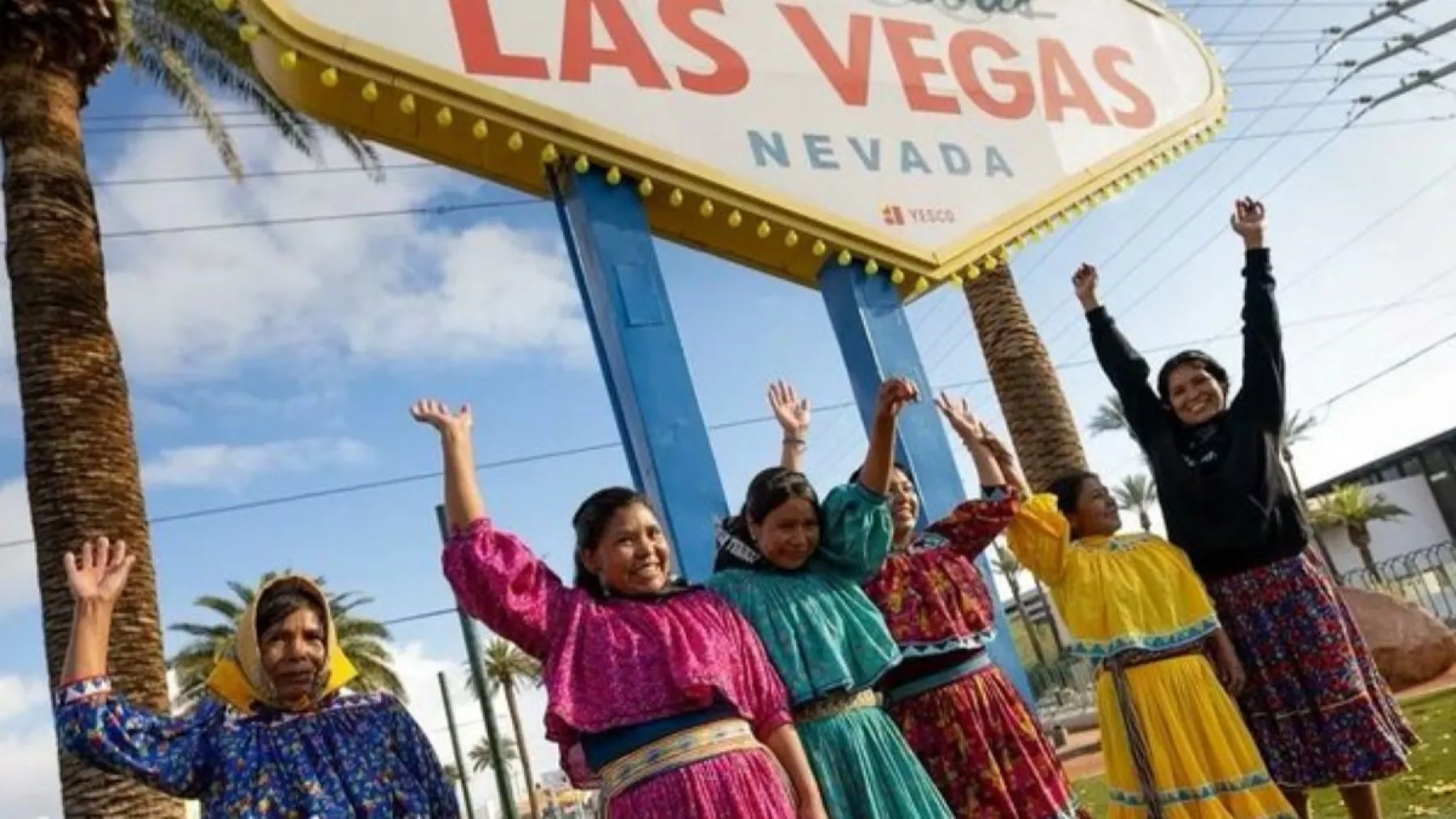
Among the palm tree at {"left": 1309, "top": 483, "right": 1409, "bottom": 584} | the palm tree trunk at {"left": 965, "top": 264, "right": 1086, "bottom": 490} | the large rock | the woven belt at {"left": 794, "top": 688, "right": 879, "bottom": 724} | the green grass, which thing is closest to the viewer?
the woven belt at {"left": 794, "top": 688, "right": 879, "bottom": 724}

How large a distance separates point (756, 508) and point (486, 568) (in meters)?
0.75

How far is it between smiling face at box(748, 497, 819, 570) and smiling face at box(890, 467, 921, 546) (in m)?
0.42

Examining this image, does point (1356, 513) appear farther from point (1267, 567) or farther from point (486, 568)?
point (486, 568)

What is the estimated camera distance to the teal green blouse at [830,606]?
8.46 feet

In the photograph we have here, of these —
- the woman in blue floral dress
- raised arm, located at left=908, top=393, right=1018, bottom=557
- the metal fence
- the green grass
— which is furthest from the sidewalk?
the woman in blue floral dress

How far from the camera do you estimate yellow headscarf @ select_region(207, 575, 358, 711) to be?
7.85 feet

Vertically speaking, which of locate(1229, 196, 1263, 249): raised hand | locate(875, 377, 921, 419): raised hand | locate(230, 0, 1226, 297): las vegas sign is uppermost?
locate(230, 0, 1226, 297): las vegas sign

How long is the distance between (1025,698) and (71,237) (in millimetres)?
6566

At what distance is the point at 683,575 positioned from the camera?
11.2ft

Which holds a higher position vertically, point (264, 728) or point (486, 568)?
point (486, 568)

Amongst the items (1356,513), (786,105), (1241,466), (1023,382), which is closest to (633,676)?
(1241,466)

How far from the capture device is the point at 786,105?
169 inches

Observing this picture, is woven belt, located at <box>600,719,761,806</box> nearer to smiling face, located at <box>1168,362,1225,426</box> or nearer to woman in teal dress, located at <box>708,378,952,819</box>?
woman in teal dress, located at <box>708,378,952,819</box>

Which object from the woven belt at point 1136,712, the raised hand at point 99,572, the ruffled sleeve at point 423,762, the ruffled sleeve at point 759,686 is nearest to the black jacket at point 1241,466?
the woven belt at point 1136,712
